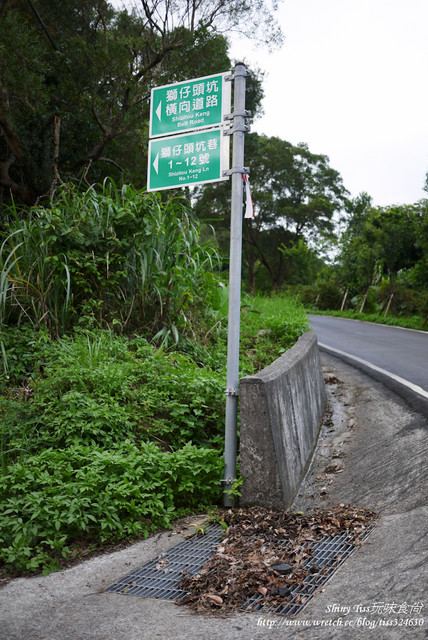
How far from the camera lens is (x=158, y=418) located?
560 cm

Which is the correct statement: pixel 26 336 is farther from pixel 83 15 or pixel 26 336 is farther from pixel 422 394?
pixel 83 15

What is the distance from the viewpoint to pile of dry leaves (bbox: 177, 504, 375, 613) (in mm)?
3375

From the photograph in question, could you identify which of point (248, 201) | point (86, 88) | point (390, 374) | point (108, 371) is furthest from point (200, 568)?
point (86, 88)

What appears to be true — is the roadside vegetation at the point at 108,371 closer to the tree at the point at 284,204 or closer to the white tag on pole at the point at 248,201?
the white tag on pole at the point at 248,201

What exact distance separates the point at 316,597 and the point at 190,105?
12.9 ft

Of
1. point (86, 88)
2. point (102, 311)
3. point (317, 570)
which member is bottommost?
point (317, 570)

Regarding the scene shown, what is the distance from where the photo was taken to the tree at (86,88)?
11.9 metres

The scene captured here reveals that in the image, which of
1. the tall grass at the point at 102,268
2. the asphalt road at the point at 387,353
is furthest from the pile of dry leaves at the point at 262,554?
the asphalt road at the point at 387,353

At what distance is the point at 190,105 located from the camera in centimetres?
517

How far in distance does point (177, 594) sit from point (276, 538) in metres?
0.94

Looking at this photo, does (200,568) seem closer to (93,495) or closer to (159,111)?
(93,495)

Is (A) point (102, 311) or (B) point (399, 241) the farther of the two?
(B) point (399, 241)

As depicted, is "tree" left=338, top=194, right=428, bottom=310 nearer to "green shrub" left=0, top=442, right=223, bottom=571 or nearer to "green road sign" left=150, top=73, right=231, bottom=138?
"green road sign" left=150, top=73, right=231, bottom=138

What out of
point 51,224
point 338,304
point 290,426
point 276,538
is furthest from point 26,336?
point 338,304
